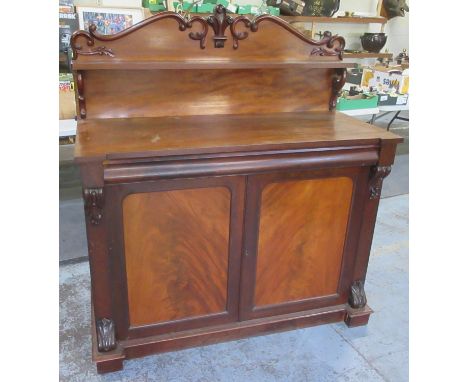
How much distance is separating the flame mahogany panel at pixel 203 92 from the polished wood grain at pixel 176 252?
0.45 meters

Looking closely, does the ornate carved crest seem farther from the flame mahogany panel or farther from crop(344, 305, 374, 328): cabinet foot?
crop(344, 305, 374, 328): cabinet foot

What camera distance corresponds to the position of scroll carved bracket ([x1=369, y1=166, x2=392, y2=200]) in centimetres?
157

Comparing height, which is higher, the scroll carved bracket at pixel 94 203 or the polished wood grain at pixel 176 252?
the scroll carved bracket at pixel 94 203

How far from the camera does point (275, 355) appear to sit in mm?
1656

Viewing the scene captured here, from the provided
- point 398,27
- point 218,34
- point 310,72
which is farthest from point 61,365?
point 398,27

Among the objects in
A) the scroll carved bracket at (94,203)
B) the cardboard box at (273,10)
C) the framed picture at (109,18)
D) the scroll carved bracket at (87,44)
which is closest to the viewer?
the scroll carved bracket at (94,203)

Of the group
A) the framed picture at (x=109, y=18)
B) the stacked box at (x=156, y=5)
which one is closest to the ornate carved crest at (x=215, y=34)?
the framed picture at (x=109, y=18)

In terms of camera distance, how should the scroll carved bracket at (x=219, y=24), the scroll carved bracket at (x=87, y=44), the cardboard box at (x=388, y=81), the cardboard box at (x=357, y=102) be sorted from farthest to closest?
the cardboard box at (x=388, y=81) → the cardboard box at (x=357, y=102) → the scroll carved bracket at (x=219, y=24) → the scroll carved bracket at (x=87, y=44)

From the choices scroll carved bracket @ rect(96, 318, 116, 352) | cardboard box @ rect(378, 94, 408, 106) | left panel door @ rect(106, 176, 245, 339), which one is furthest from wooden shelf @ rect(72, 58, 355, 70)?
cardboard box @ rect(378, 94, 408, 106)

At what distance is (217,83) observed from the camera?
1708mm

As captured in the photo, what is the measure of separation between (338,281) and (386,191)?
1.81m

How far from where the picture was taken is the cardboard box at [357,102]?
2966 millimetres

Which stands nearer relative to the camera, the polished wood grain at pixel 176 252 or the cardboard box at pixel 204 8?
the polished wood grain at pixel 176 252

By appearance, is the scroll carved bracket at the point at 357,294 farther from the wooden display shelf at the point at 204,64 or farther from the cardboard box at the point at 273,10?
the cardboard box at the point at 273,10
